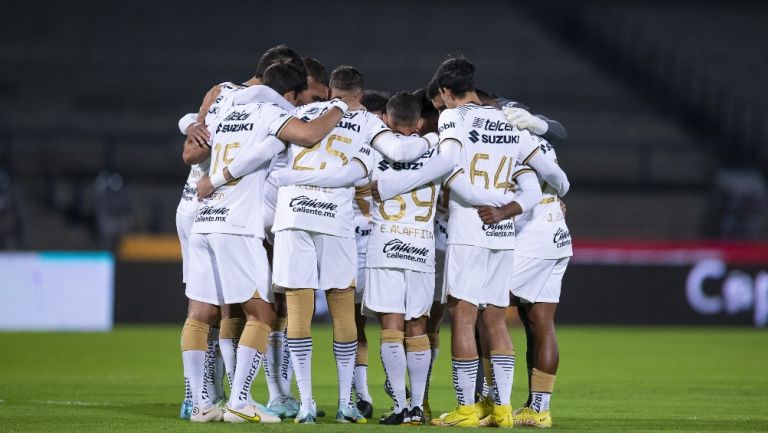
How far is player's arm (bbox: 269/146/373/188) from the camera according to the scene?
8.20 m

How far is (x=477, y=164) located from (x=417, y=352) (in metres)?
1.24

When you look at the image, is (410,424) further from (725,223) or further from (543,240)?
(725,223)

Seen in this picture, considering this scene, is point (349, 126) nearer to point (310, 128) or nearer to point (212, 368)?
point (310, 128)

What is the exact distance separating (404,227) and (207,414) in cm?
168

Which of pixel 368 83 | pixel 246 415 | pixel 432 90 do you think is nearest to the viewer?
pixel 246 415

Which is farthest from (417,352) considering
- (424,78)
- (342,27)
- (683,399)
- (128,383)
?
(342,27)

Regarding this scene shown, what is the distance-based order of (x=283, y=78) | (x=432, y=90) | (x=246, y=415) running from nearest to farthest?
(x=246, y=415) < (x=283, y=78) < (x=432, y=90)

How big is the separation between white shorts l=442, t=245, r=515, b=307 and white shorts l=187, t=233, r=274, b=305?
3.76 ft

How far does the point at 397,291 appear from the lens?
8391 millimetres

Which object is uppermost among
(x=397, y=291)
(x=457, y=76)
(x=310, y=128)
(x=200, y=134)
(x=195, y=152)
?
(x=457, y=76)

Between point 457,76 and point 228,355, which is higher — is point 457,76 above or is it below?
above

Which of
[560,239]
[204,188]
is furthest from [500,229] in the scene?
[204,188]

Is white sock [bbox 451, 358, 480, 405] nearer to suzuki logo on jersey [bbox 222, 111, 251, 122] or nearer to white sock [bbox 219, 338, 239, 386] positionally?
white sock [bbox 219, 338, 239, 386]

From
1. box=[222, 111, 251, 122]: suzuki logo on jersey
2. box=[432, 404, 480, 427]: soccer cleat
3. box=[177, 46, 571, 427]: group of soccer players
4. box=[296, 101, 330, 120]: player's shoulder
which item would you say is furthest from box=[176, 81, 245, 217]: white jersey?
box=[432, 404, 480, 427]: soccer cleat
